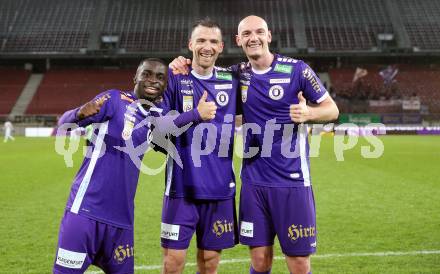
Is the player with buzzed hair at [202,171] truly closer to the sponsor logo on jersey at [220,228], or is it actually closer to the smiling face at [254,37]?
the sponsor logo on jersey at [220,228]

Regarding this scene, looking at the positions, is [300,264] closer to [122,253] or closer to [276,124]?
[276,124]

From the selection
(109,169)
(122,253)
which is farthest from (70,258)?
(109,169)

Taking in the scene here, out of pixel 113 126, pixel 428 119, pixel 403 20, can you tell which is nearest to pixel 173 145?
pixel 113 126

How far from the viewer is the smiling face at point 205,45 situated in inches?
170

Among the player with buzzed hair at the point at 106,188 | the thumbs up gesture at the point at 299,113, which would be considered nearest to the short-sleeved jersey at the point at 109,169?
the player with buzzed hair at the point at 106,188

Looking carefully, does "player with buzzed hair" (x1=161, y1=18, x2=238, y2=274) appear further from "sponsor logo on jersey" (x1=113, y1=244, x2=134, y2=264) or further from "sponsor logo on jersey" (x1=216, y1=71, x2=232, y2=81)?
"sponsor logo on jersey" (x1=113, y1=244, x2=134, y2=264)

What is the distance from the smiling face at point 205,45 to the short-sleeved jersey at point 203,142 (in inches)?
5.1

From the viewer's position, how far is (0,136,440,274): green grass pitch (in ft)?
20.2

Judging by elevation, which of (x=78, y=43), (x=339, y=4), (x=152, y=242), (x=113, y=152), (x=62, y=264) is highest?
(x=339, y=4)

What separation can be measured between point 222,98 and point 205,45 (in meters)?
0.45

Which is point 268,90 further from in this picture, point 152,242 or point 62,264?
point 152,242

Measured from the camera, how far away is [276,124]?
4.37 meters

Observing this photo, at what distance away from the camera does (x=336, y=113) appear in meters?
4.37

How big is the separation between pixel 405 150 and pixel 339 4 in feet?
102
